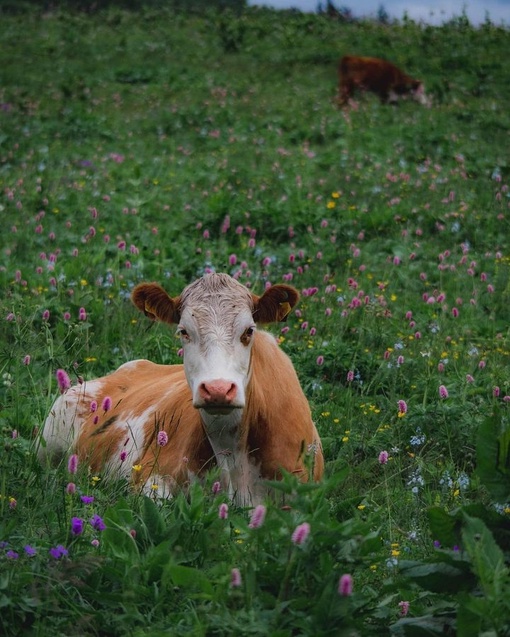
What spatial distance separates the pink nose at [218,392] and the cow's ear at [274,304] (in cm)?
93

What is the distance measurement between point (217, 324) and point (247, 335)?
210 millimetres

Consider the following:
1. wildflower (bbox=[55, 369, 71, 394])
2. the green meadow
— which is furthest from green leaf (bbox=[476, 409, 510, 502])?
wildflower (bbox=[55, 369, 71, 394])

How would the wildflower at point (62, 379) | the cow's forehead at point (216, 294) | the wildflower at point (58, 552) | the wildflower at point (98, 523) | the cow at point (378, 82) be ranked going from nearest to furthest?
the wildflower at point (58, 552) < the wildflower at point (98, 523) < the wildflower at point (62, 379) < the cow's forehead at point (216, 294) < the cow at point (378, 82)

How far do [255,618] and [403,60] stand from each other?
2248 cm

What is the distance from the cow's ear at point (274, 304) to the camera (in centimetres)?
613

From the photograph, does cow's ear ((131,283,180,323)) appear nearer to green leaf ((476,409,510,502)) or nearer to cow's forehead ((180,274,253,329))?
cow's forehead ((180,274,253,329))

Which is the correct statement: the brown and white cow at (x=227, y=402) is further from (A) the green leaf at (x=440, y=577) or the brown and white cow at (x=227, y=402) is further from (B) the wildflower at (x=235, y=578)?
(B) the wildflower at (x=235, y=578)

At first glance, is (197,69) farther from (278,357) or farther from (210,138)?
(278,357)

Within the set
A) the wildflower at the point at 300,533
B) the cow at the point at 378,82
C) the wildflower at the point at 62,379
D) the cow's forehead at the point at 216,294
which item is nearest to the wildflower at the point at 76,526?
the wildflower at the point at 300,533

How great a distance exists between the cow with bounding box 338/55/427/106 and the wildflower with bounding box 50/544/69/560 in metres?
17.5

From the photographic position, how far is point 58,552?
401cm

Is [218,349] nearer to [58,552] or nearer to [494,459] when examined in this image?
[58,552]

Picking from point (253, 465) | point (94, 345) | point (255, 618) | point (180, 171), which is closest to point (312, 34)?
point (180, 171)

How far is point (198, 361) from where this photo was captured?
5.66 meters
